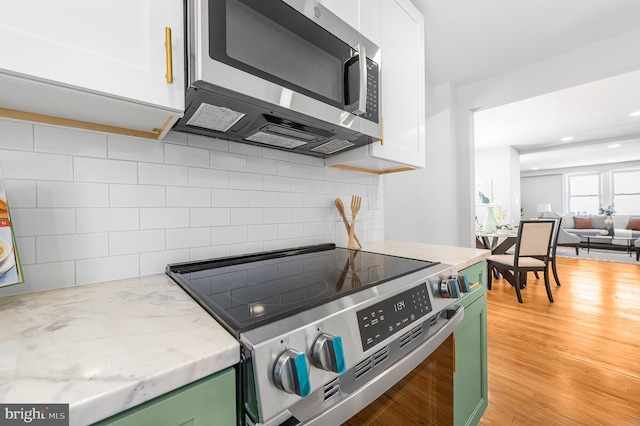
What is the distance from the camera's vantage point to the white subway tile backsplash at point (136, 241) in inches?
35.1

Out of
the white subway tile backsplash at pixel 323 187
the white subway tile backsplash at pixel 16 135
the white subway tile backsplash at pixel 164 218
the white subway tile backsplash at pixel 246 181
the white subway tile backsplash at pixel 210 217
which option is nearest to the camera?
the white subway tile backsplash at pixel 16 135

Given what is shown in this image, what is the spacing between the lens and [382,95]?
1.29m

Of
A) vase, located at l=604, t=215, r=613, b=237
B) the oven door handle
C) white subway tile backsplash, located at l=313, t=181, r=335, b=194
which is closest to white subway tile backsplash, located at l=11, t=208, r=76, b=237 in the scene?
the oven door handle

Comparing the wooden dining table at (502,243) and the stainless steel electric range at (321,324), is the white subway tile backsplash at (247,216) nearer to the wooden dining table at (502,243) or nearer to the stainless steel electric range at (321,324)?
the stainless steel electric range at (321,324)

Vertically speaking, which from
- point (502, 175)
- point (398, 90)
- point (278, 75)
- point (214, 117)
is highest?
point (502, 175)

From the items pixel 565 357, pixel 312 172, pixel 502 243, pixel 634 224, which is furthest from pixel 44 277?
pixel 634 224

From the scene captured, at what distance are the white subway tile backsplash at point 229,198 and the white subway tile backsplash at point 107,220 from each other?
272 millimetres

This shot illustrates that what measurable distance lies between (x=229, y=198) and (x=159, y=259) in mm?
347

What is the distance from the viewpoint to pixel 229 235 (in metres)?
1.16

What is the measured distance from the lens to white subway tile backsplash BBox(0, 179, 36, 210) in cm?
75

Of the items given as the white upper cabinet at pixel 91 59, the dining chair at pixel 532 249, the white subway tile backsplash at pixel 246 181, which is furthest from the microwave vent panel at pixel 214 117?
the dining chair at pixel 532 249

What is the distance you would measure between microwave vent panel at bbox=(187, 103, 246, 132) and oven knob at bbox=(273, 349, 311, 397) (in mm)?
718

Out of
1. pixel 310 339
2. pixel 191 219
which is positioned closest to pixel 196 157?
pixel 191 219

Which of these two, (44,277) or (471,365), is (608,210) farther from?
(44,277)
